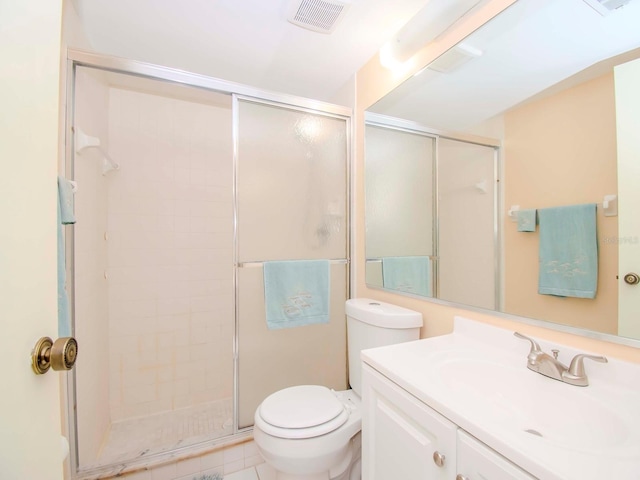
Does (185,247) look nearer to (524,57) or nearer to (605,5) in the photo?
(524,57)

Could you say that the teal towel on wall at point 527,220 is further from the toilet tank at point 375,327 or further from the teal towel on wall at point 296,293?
the teal towel on wall at point 296,293

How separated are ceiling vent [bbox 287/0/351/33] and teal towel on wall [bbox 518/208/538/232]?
1.22 meters

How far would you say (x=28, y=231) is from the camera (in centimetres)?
44

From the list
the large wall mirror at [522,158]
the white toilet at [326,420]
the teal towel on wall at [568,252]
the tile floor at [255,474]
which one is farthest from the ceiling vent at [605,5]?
the tile floor at [255,474]

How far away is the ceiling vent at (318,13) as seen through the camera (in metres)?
1.29

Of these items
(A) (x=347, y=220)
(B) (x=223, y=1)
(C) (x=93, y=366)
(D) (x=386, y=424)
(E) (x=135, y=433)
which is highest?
(B) (x=223, y=1)

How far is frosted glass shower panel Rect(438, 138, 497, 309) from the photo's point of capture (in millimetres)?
1104

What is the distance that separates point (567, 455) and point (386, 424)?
45cm

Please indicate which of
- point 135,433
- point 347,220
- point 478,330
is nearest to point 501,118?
point 478,330

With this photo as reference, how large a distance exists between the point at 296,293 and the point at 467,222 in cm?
101

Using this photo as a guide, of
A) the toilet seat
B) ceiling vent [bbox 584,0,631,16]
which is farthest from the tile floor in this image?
ceiling vent [bbox 584,0,631,16]

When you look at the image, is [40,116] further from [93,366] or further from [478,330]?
[93,366]

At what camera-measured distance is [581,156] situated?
83cm

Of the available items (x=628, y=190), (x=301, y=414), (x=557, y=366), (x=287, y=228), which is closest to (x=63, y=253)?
(x=287, y=228)
